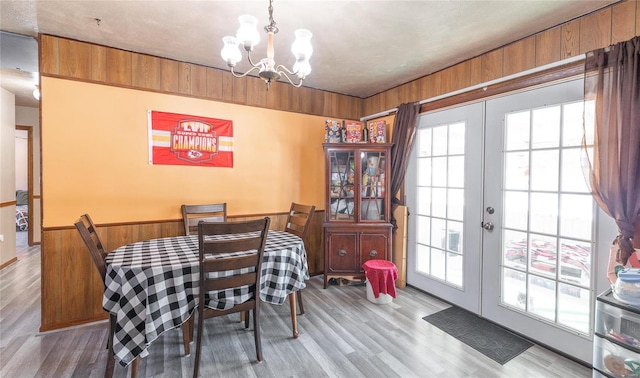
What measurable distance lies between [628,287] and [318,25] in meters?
2.58

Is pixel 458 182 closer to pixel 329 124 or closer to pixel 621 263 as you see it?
pixel 621 263

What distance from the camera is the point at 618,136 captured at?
1774 mm

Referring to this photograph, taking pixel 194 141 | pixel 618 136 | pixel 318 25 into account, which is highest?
pixel 318 25

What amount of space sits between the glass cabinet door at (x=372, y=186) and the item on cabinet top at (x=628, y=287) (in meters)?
2.13

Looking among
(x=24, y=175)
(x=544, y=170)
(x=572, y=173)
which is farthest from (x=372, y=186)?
(x=24, y=175)

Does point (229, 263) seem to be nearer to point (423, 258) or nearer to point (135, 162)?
point (135, 162)

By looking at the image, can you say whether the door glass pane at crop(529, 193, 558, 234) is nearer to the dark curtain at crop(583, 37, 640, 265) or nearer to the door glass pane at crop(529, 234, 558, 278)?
the door glass pane at crop(529, 234, 558, 278)

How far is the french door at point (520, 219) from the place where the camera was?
6.74ft

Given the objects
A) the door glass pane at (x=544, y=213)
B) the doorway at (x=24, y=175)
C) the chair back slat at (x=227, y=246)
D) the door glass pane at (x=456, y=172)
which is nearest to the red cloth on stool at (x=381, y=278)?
the door glass pane at (x=456, y=172)

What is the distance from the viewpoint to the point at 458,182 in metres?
2.88

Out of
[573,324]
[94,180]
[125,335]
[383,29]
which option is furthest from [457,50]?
[94,180]

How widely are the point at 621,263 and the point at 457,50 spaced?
2.05m

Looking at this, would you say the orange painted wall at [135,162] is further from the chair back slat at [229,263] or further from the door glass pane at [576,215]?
the door glass pane at [576,215]

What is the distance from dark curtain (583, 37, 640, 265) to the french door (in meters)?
0.13
